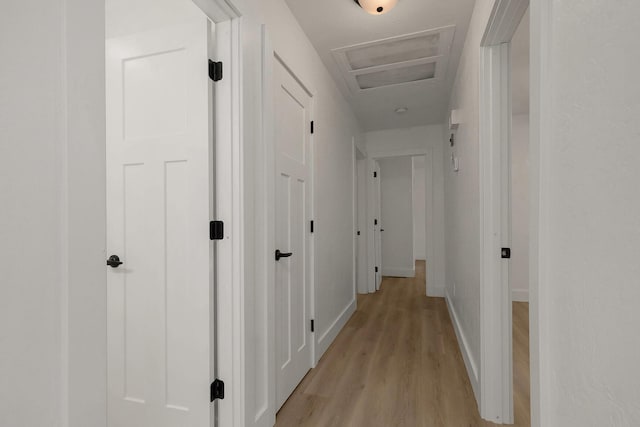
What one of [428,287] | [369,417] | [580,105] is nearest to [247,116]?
[580,105]

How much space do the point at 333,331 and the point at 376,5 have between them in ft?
8.54

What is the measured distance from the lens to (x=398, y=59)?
261 cm

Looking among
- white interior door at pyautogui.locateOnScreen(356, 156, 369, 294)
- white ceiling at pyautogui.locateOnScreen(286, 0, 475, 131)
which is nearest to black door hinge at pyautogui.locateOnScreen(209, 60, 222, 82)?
white ceiling at pyautogui.locateOnScreen(286, 0, 475, 131)

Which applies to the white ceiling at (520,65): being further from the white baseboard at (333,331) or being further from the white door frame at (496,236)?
the white baseboard at (333,331)

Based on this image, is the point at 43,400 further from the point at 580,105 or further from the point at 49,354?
the point at 580,105

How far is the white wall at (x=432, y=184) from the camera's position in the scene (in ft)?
14.3

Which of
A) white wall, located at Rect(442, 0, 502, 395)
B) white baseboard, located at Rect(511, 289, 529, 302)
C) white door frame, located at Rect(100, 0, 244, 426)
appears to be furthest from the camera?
white baseboard, located at Rect(511, 289, 529, 302)

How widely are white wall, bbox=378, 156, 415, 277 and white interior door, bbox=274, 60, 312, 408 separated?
3962mm

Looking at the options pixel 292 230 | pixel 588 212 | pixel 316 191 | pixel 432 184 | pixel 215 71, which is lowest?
pixel 292 230

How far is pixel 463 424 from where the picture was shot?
164 cm

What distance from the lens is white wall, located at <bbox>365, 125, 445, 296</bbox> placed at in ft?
14.3

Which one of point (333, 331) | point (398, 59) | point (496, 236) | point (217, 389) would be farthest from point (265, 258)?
point (398, 59)

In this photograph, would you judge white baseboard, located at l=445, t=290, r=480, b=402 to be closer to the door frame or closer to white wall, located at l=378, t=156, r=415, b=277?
the door frame

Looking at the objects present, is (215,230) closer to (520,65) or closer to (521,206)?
(520,65)
